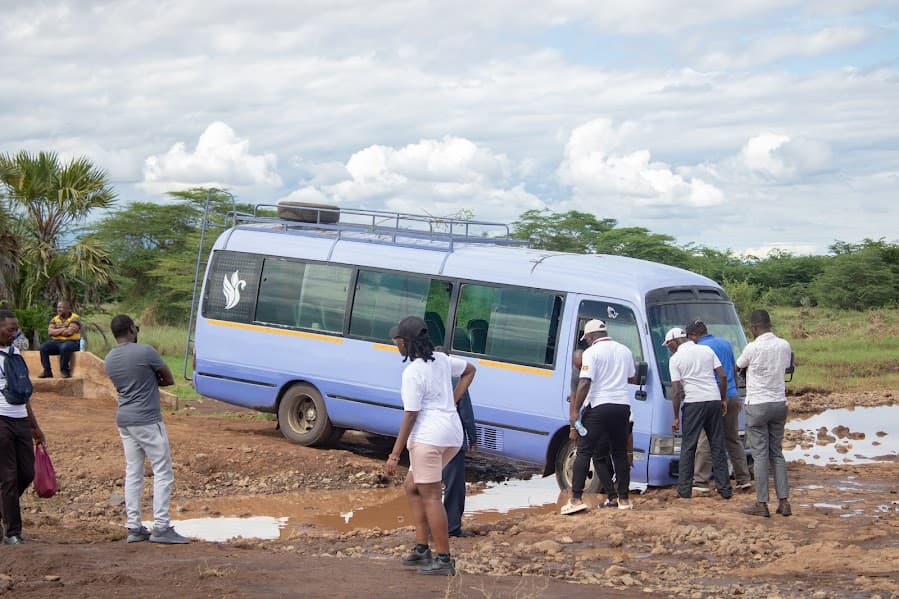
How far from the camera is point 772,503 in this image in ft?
33.8

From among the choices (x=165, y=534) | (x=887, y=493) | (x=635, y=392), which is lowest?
(x=165, y=534)

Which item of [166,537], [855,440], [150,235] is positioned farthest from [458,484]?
[150,235]

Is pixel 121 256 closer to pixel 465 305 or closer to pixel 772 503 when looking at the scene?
pixel 465 305

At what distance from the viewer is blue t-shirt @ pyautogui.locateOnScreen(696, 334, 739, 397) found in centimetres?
1112

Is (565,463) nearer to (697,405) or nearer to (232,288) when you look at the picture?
(697,405)

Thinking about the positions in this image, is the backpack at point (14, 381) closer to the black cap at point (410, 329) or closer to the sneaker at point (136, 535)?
the sneaker at point (136, 535)

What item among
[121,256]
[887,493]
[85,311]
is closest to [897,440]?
[887,493]

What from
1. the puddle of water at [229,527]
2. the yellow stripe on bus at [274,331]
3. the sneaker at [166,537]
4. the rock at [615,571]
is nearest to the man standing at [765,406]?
the rock at [615,571]

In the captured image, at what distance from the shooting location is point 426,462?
24.4 ft

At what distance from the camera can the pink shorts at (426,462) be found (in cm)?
744

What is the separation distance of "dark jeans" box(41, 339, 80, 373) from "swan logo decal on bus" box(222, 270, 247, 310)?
13.4ft

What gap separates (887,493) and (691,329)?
2.67 meters

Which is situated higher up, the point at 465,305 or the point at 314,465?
the point at 465,305

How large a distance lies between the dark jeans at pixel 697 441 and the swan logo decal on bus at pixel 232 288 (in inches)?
254
